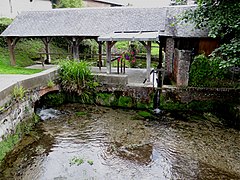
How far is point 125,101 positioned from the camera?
9.53 meters

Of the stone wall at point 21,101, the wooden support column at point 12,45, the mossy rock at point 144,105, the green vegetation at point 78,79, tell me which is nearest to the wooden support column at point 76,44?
the green vegetation at point 78,79

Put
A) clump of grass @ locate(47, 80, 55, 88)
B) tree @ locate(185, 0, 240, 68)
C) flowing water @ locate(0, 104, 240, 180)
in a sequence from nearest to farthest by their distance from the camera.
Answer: flowing water @ locate(0, 104, 240, 180), tree @ locate(185, 0, 240, 68), clump of grass @ locate(47, 80, 55, 88)

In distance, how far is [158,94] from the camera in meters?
9.21

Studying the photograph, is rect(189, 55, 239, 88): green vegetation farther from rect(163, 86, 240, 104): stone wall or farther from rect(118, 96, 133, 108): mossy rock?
rect(118, 96, 133, 108): mossy rock

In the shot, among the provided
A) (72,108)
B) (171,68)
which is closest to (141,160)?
(72,108)

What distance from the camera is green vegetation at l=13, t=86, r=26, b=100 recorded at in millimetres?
6672

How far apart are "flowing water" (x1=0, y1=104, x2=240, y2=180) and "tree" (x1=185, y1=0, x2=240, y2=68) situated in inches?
97.6

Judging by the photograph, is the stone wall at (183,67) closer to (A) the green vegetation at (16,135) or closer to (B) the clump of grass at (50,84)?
(B) the clump of grass at (50,84)

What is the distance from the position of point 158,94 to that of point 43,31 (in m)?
7.38

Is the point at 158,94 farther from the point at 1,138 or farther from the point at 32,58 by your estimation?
the point at 32,58

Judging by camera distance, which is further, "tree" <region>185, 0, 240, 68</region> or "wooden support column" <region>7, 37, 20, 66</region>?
"wooden support column" <region>7, 37, 20, 66</region>

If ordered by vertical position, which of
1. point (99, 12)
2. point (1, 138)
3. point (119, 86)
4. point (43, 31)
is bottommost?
point (1, 138)

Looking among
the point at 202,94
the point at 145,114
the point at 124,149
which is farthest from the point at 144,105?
the point at 124,149

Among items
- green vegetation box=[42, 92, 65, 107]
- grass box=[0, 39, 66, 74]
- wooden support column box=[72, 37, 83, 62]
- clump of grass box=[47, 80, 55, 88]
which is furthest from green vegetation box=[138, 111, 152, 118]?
grass box=[0, 39, 66, 74]
